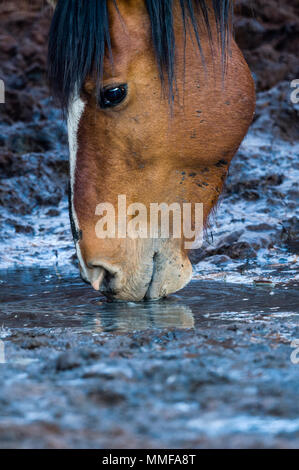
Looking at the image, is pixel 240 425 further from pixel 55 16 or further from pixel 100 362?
pixel 55 16

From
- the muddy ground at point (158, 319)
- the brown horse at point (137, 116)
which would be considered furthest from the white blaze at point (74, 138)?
the muddy ground at point (158, 319)

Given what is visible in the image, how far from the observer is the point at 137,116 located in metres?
2.94

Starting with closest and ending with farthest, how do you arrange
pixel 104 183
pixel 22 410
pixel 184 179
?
pixel 22 410, pixel 104 183, pixel 184 179

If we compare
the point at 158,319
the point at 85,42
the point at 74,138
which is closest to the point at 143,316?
the point at 158,319

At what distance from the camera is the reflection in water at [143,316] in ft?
8.98

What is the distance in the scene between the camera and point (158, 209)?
301 cm

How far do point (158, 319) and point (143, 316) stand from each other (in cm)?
9

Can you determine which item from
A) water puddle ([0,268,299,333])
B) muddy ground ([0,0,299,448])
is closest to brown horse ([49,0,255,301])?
water puddle ([0,268,299,333])

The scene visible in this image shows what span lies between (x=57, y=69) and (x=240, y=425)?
1992 millimetres

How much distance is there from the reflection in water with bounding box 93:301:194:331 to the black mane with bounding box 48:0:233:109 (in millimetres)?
972

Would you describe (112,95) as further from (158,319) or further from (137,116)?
(158,319)

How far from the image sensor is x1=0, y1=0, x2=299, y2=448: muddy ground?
4.96 ft

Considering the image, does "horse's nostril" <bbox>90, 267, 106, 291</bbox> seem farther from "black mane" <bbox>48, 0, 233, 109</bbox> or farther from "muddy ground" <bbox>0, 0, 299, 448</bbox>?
"black mane" <bbox>48, 0, 233, 109</bbox>
